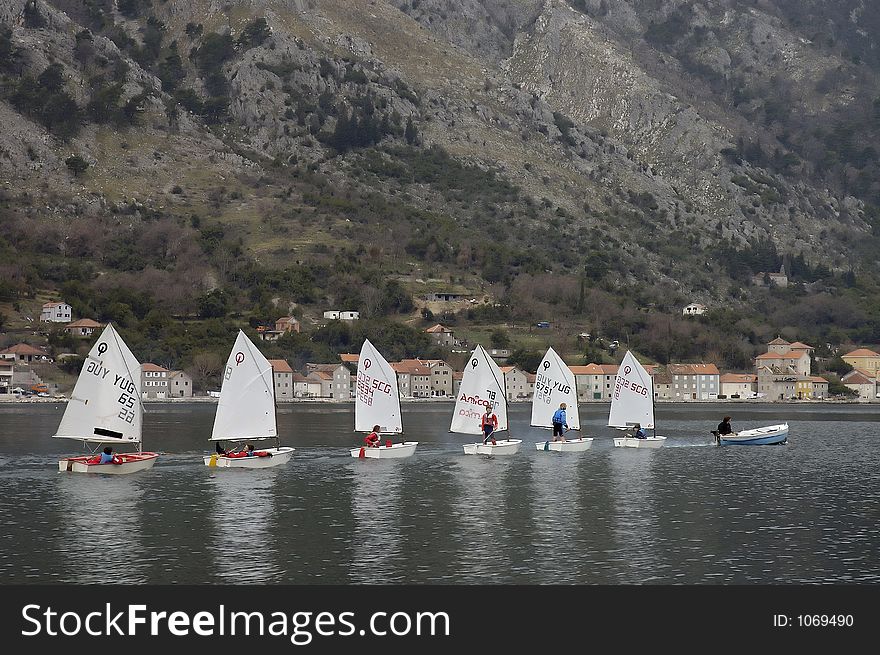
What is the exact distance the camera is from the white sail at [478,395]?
82062mm

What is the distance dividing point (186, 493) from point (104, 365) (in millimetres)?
11067

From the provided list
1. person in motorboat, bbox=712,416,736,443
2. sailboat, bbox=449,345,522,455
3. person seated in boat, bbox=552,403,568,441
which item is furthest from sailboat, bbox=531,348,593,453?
person in motorboat, bbox=712,416,736,443

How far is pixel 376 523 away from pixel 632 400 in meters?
46.5

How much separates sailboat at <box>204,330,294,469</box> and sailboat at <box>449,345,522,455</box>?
15.2 metres

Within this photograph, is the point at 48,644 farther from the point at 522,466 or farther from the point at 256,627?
the point at 522,466

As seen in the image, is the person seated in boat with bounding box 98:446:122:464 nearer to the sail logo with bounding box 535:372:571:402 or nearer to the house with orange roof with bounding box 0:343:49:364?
the sail logo with bounding box 535:372:571:402

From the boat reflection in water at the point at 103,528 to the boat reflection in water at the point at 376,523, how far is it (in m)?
7.66

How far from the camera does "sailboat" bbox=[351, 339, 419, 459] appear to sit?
260ft

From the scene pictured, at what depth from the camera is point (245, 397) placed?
71688 mm

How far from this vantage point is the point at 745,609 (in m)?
35.2

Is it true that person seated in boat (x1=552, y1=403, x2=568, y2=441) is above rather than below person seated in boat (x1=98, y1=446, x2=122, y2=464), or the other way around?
above

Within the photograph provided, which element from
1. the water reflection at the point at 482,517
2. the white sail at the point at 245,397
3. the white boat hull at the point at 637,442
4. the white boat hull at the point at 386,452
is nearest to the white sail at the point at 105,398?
the white sail at the point at 245,397

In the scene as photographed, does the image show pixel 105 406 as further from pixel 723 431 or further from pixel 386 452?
pixel 723 431

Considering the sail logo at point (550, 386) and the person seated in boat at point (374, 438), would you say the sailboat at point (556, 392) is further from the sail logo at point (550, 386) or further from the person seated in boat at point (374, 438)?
the person seated in boat at point (374, 438)
